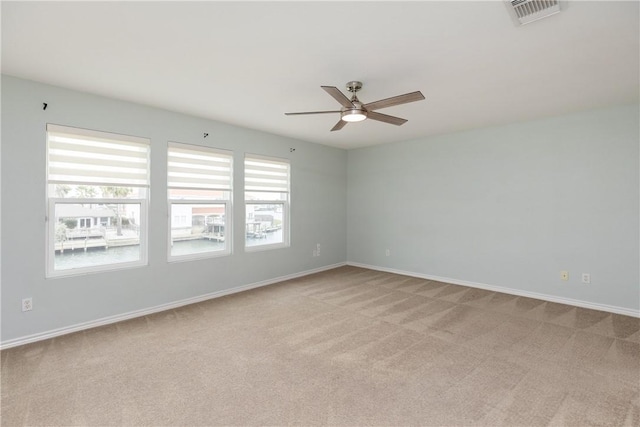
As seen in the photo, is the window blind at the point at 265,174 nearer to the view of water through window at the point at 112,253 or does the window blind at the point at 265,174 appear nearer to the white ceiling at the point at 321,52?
the view of water through window at the point at 112,253

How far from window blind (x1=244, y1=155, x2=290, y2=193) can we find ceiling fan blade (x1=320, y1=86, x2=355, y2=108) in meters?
2.47

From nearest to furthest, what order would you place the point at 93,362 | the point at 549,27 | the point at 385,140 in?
1. the point at 549,27
2. the point at 93,362
3. the point at 385,140

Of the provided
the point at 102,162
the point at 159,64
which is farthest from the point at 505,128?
the point at 102,162

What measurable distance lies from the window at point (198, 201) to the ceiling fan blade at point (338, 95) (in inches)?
93.4

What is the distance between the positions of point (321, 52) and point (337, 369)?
2539mm

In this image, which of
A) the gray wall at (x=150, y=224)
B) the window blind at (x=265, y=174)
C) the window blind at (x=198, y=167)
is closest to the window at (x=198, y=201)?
the window blind at (x=198, y=167)

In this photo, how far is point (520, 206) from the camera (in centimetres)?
443

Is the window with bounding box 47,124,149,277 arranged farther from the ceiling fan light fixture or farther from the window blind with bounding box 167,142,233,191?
the ceiling fan light fixture

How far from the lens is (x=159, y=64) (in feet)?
8.63

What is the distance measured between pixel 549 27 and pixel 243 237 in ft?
13.6

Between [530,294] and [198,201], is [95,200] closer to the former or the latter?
[198,201]

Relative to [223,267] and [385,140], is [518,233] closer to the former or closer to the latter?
[385,140]

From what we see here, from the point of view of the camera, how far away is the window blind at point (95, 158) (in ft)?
10.3

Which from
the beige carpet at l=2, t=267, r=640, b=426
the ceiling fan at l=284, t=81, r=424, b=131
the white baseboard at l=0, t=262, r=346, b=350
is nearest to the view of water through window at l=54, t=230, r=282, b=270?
the white baseboard at l=0, t=262, r=346, b=350
